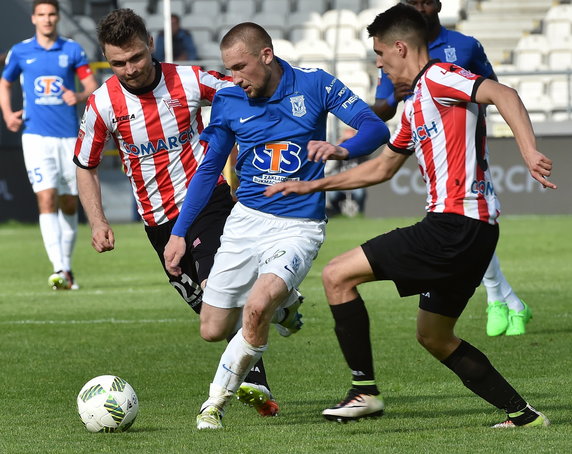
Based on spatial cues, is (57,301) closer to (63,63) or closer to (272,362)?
(63,63)

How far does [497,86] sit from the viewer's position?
4773 millimetres

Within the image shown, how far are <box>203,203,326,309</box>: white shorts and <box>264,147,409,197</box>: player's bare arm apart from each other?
0.43 meters

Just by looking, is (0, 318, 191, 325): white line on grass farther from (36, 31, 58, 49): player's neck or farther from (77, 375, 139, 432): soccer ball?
(77, 375, 139, 432): soccer ball

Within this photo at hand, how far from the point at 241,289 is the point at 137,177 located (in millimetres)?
1228

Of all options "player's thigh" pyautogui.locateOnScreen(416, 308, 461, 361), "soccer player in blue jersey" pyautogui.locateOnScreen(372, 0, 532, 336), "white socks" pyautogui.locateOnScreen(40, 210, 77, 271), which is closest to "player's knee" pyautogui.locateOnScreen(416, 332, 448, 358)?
"player's thigh" pyautogui.locateOnScreen(416, 308, 461, 361)

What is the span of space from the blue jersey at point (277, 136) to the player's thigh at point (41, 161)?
21.0 ft

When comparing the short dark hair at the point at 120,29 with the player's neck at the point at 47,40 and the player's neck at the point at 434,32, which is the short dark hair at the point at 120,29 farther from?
the player's neck at the point at 47,40

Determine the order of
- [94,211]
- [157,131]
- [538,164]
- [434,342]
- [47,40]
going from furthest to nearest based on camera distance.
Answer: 1. [47,40]
2. [157,131]
3. [94,211]
4. [434,342]
5. [538,164]

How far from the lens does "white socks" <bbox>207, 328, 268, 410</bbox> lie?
5.25 m

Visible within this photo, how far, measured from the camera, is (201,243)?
608 centimetres

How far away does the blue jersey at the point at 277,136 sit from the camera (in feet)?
18.2

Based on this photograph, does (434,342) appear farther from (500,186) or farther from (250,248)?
(500,186)

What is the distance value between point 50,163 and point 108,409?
7.03m

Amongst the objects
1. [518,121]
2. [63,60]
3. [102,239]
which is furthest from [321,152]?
[63,60]
